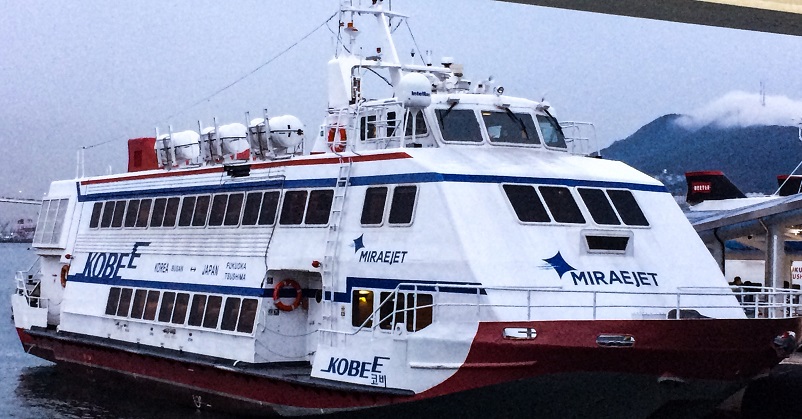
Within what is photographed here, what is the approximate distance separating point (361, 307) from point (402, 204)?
1.69m

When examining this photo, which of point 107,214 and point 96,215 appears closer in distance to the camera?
point 107,214

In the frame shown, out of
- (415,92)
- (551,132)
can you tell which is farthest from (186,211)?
(551,132)

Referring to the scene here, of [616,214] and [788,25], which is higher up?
[788,25]

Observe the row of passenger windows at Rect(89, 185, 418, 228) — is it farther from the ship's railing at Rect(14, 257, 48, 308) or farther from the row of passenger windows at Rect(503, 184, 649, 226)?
the ship's railing at Rect(14, 257, 48, 308)

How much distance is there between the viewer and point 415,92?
1587 centimetres

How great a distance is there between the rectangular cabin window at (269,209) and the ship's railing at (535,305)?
353 centimetres

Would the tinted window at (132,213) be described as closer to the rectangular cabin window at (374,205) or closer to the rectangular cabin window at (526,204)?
the rectangular cabin window at (374,205)

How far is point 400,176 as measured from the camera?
1539cm

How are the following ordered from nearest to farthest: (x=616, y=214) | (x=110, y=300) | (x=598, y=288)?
(x=598, y=288)
(x=616, y=214)
(x=110, y=300)

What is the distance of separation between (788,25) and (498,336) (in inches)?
682

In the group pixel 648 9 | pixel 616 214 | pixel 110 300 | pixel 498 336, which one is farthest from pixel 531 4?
pixel 498 336

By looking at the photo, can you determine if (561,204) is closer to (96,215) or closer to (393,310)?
(393,310)

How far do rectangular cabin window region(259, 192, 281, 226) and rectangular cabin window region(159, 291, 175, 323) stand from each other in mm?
3006

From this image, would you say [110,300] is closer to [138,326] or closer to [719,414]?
[138,326]
